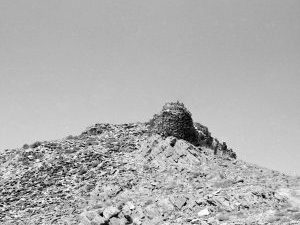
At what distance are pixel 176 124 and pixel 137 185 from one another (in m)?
7.86

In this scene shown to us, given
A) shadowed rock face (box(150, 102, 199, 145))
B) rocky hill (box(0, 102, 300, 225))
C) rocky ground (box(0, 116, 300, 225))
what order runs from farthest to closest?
shadowed rock face (box(150, 102, 199, 145)), rocky hill (box(0, 102, 300, 225)), rocky ground (box(0, 116, 300, 225))

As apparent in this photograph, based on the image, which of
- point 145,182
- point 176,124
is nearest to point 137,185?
point 145,182

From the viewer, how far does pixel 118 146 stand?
3941 cm

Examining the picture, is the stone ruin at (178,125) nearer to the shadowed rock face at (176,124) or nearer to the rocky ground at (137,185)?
the shadowed rock face at (176,124)

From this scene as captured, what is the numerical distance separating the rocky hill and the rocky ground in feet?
0.21

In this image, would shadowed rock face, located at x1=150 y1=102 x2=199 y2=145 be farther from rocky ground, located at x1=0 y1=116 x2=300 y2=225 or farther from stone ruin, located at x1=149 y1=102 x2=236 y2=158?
rocky ground, located at x1=0 y1=116 x2=300 y2=225

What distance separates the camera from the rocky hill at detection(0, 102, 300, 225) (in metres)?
27.1

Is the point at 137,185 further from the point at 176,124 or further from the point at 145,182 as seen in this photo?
the point at 176,124

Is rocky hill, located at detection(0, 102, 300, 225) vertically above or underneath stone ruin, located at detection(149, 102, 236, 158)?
underneath

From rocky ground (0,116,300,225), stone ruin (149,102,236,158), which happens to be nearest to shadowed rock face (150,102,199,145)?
stone ruin (149,102,236,158)

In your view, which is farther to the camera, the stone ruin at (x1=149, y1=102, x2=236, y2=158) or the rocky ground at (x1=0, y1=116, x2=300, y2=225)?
the stone ruin at (x1=149, y1=102, x2=236, y2=158)

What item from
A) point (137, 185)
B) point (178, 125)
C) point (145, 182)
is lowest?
point (137, 185)

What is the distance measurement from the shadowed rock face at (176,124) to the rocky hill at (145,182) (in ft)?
0.30

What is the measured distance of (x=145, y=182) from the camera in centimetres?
3247
